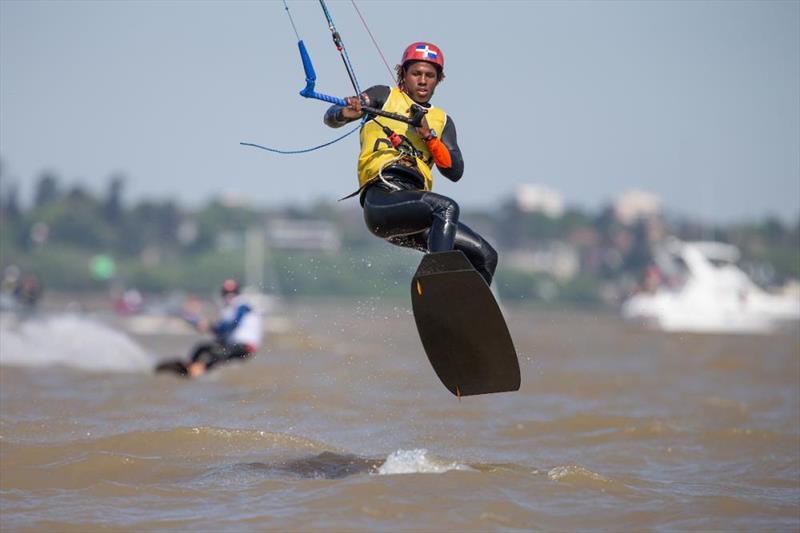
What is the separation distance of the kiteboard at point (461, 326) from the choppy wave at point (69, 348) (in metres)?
10.8

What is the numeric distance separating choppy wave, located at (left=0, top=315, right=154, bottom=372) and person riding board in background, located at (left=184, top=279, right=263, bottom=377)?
2.27 m

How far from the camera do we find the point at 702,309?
51.0 meters

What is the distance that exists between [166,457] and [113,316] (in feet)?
142

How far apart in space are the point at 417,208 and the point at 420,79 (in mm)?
836

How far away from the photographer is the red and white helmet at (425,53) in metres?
8.45

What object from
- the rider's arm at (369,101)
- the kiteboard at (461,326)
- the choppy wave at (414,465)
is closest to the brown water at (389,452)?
the choppy wave at (414,465)

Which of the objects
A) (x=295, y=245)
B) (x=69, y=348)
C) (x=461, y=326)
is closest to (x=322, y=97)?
(x=461, y=326)

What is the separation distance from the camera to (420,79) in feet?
Answer: 27.9

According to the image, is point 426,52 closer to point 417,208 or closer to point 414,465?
point 417,208

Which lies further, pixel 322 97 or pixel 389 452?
pixel 389 452

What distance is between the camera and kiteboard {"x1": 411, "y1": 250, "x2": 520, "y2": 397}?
8320 mm

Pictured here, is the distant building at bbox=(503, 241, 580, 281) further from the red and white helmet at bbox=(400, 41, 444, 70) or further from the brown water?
the red and white helmet at bbox=(400, 41, 444, 70)

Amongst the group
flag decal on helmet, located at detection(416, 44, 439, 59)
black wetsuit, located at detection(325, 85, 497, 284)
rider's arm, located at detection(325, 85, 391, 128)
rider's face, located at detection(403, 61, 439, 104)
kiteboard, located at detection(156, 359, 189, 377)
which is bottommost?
kiteboard, located at detection(156, 359, 189, 377)

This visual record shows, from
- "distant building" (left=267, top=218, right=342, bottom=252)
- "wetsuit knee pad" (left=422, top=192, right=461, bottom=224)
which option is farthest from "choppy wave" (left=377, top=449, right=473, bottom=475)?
"distant building" (left=267, top=218, right=342, bottom=252)
